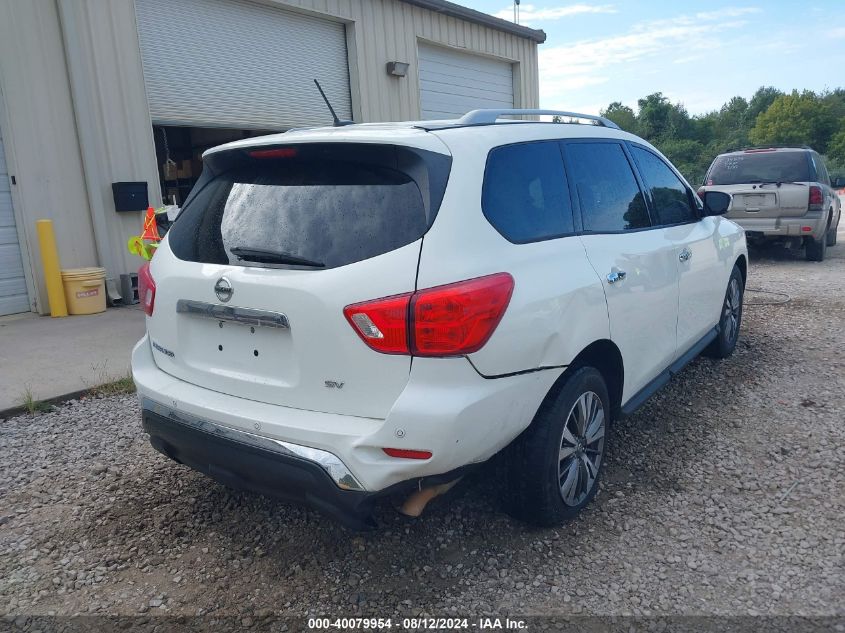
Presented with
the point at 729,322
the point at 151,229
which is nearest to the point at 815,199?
the point at 729,322

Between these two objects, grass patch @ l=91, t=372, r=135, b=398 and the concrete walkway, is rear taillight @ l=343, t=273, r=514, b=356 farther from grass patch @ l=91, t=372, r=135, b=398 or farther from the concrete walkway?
the concrete walkway

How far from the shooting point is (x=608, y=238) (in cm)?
334

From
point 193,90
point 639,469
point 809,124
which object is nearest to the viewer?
point 639,469

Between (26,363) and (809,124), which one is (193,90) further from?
(809,124)

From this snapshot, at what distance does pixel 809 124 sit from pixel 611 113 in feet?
65.6

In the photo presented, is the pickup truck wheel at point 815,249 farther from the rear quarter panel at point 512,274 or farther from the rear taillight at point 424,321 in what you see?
the rear taillight at point 424,321

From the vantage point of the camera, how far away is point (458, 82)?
13.7 meters

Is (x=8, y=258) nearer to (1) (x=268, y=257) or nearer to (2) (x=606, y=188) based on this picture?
(1) (x=268, y=257)

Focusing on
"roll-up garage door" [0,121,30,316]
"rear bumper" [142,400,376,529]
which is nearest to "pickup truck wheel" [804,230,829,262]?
"rear bumper" [142,400,376,529]

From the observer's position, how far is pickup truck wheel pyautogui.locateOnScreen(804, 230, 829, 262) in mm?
10594

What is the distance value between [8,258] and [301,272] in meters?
6.93

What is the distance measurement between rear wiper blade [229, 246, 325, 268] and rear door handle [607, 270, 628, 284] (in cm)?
144

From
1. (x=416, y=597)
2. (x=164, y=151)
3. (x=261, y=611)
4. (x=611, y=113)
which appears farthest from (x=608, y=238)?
(x=611, y=113)

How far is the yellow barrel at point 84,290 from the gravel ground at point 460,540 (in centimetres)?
381
